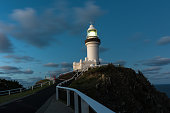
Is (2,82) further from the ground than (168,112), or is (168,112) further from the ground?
(2,82)

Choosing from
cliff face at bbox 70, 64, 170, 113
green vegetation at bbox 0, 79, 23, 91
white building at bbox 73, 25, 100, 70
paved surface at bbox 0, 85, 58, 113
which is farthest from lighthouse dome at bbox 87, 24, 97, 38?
paved surface at bbox 0, 85, 58, 113

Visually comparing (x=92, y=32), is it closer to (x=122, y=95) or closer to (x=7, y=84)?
(x=7, y=84)

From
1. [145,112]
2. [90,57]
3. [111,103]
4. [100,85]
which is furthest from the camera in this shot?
[90,57]

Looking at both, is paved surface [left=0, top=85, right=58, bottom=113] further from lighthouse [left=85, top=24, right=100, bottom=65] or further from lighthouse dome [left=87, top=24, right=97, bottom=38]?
lighthouse dome [left=87, top=24, right=97, bottom=38]

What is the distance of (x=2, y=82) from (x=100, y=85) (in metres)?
17.7

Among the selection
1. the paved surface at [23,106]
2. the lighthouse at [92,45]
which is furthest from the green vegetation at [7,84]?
the lighthouse at [92,45]

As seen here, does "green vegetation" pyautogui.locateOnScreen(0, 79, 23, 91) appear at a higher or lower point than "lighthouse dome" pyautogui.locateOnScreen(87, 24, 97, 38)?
lower

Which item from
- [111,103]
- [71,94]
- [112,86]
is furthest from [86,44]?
[71,94]

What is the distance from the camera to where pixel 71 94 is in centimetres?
704

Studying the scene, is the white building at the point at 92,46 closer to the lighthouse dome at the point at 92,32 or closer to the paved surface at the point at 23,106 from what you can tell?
the lighthouse dome at the point at 92,32

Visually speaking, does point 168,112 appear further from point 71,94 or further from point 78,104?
point 78,104

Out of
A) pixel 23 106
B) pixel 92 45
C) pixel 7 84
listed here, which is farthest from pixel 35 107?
pixel 92 45

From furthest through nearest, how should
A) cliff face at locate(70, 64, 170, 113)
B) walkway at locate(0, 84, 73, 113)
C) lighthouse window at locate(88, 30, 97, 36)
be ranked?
1. lighthouse window at locate(88, 30, 97, 36)
2. cliff face at locate(70, 64, 170, 113)
3. walkway at locate(0, 84, 73, 113)

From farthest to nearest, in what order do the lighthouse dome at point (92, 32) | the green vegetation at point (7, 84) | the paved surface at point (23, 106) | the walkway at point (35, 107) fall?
1. the lighthouse dome at point (92, 32)
2. the green vegetation at point (7, 84)
3. the paved surface at point (23, 106)
4. the walkway at point (35, 107)
